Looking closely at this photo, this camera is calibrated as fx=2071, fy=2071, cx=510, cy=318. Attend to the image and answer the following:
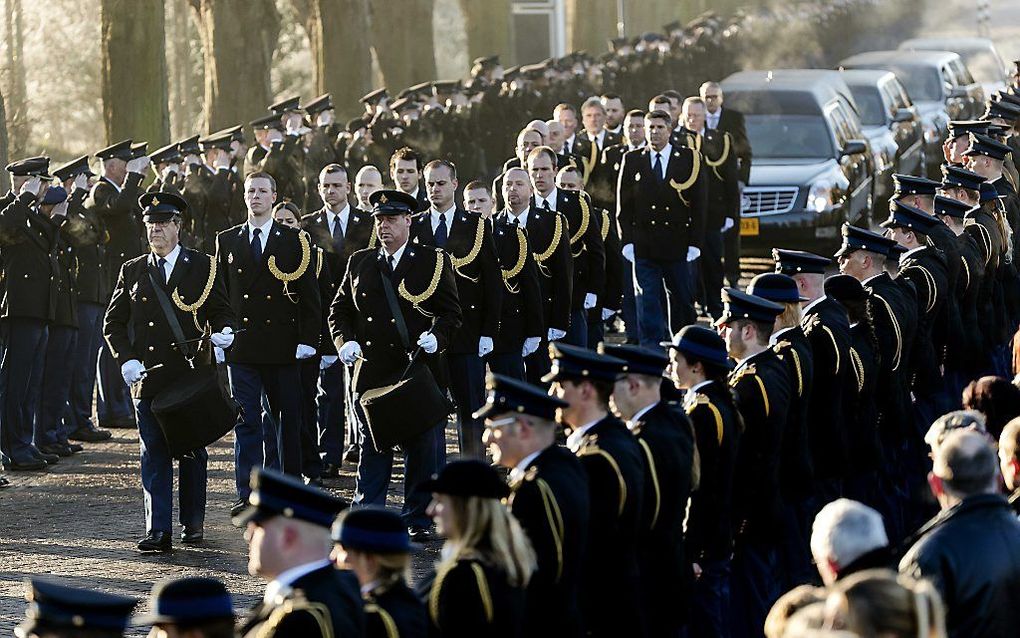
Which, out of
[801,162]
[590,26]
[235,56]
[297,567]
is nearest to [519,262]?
[297,567]

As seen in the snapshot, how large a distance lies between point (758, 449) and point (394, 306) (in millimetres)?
3235

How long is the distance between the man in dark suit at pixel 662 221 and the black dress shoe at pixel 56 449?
4.97m

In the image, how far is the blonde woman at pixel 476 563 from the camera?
6172mm

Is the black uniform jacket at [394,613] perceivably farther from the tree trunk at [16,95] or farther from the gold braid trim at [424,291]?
the tree trunk at [16,95]

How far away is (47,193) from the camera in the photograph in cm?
1484

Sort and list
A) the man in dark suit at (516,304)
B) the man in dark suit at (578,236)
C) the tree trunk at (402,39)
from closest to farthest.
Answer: the man in dark suit at (516,304) → the man in dark suit at (578,236) → the tree trunk at (402,39)

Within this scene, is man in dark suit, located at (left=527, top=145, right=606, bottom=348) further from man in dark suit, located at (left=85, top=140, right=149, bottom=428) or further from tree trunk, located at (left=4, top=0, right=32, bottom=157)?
Answer: tree trunk, located at (left=4, top=0, right=32, bottom=157)

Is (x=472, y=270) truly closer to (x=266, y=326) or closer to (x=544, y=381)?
(x=266, y=326)

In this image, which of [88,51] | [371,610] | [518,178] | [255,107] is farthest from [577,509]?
[88,51]

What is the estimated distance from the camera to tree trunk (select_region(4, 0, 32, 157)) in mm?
35781

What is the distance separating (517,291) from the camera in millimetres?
13945

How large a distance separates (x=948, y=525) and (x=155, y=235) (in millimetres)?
6555

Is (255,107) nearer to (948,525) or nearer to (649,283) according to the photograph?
(649,283)

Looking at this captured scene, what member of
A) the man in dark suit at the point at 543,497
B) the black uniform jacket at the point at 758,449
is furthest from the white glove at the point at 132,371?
the man in dark suit at the point at 543,497
